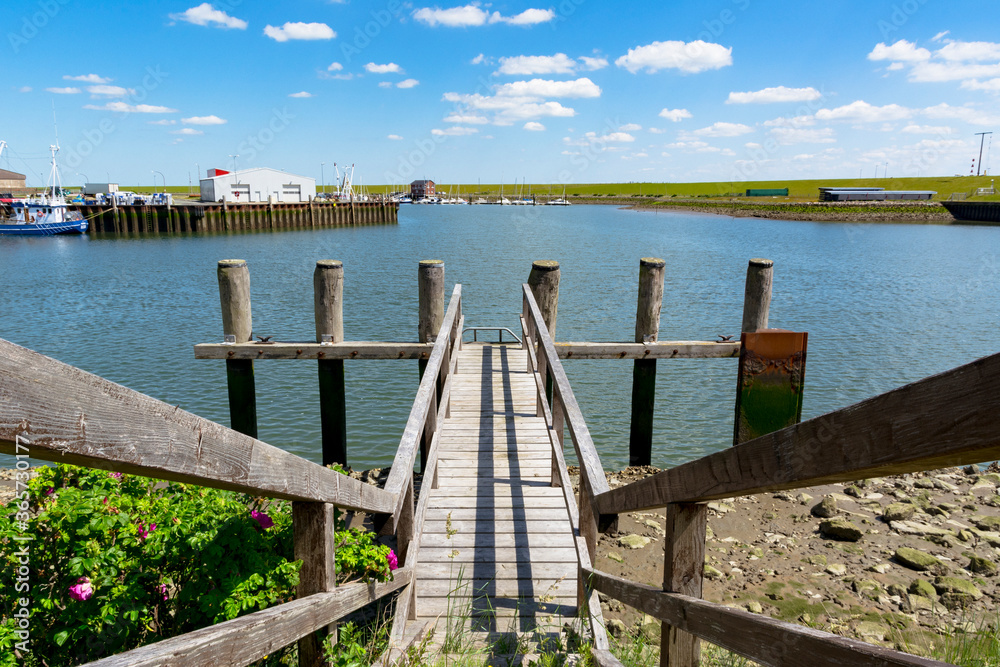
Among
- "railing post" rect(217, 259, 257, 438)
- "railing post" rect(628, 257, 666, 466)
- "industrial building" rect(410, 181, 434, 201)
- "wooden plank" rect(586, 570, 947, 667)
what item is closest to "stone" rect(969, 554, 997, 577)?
"railing post" rect(628, 257, 666, 466)

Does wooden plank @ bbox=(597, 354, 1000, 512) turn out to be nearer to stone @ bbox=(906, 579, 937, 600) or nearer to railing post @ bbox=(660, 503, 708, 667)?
railing post @ bbox=(660, 503, 708, 667)

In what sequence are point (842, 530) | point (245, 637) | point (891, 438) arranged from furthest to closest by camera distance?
1. point (842, 530)
2. point (245, 637)
3. point (891, 438)

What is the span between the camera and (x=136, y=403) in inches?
45.0

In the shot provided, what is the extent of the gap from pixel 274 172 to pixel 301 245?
103 ft

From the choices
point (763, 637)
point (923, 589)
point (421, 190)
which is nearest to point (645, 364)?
point (923, 589)

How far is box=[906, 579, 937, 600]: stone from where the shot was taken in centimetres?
579

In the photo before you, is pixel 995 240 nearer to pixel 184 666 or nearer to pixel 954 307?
pixel 954 307

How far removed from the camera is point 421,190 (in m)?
179

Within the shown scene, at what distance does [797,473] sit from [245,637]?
1411 millimetres

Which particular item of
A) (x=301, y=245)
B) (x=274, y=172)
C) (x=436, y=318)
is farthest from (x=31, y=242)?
(x=436, y=318)

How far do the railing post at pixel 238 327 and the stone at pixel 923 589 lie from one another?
317 inches

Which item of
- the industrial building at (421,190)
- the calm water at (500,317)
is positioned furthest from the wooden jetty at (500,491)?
the industrial building at (421,190)

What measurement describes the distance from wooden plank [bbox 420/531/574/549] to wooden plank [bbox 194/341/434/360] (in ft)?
14.0

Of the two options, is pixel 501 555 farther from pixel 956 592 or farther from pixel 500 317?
pixel 500 317
